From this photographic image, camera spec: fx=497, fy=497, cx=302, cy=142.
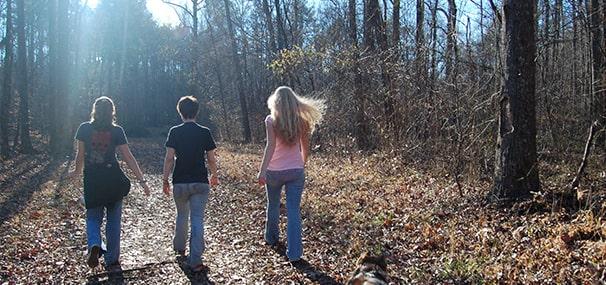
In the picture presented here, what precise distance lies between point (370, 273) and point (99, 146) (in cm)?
354

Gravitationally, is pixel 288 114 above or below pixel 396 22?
below

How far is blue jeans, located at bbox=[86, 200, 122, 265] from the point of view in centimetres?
576

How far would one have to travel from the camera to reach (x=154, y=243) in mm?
→ 7414

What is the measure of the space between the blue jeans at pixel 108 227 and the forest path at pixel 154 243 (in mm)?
248

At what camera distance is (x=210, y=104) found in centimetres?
4716

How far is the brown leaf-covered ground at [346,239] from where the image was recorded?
5.28 m

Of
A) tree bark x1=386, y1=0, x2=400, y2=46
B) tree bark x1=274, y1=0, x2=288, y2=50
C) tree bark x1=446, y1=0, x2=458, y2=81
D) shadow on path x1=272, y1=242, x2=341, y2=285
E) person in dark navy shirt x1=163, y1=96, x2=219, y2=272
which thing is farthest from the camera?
tree bark x1=274, y1=0, x2=288, y2=50

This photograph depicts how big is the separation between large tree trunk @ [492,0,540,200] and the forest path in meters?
2.54

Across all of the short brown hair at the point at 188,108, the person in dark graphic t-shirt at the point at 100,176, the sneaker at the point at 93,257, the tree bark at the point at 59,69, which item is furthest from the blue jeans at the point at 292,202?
the tree bark at the point at 59,69

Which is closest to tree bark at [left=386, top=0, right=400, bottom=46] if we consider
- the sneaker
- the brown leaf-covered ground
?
the brown leaf-covered ground

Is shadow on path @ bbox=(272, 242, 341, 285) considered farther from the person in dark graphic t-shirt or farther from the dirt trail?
the person in dark graphic t-shirt

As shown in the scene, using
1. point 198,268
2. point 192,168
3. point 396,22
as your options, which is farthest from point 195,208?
point 396,22

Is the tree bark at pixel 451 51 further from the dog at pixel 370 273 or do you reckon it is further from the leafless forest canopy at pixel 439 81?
the dog at pixel 370 273

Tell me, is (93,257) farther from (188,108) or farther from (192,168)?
(188,108)
